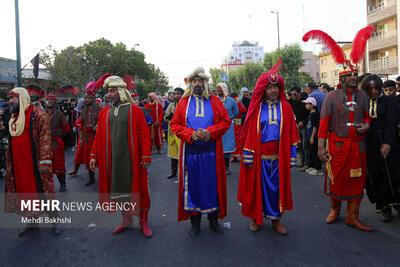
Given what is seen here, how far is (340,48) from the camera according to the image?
4.40 m

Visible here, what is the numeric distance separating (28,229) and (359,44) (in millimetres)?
5408

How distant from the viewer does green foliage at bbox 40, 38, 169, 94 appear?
26.9m

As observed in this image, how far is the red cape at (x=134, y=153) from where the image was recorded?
404 centimetres

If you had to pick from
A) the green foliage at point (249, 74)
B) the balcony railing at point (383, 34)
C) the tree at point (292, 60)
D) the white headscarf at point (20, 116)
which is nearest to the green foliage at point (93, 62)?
the green foliage at point (249, 74)

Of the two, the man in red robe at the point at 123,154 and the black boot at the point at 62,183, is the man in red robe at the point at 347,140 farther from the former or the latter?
the black boot at the point at 62,183

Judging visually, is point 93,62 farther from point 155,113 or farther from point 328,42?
point 328,42

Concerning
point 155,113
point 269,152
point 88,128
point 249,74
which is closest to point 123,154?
point 269,152

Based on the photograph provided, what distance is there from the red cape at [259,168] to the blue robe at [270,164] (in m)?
0.06

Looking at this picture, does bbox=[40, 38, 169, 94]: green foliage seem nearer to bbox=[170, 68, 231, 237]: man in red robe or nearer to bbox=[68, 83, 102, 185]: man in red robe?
bbox=[68, 83, 102, 185]: man in red robe

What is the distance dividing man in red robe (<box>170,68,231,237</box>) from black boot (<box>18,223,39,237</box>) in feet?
6.88

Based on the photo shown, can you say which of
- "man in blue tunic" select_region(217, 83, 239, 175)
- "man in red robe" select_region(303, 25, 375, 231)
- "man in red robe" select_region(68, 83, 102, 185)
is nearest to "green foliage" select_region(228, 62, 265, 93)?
"man in blue tunic" select_region(217, 83, 239, 175)

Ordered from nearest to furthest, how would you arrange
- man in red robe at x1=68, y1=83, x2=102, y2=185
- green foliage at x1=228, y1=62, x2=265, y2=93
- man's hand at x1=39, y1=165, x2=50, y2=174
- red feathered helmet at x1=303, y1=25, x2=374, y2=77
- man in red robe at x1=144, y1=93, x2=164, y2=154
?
man's hand at x1=39, y1=165, x2=50, y2=174, red feathered helmet at x1=303, y1=25, x2=374, y2=77, man in red robe at x1=68, y1=83, x2=102, y2=185, man in red robe at x1=144, y1=93, x2=164, y2=154, green foliage at x1=228, y1=62, x2=265, y2=93

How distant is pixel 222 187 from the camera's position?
13.2 feet

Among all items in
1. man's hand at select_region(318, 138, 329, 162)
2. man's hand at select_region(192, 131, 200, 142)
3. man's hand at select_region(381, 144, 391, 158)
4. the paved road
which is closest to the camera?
the paved road
